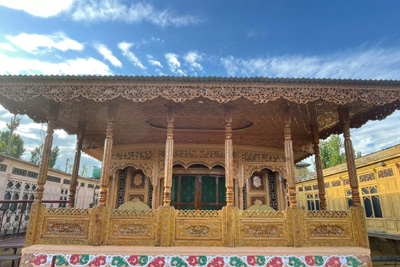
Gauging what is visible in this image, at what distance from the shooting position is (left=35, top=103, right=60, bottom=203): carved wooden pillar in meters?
4.82

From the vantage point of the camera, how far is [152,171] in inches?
333

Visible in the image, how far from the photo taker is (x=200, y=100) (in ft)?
17.2

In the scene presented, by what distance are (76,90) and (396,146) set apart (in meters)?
13.1

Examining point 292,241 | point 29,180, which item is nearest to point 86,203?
point 29,180

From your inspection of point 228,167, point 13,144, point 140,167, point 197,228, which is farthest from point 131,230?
point 13,144

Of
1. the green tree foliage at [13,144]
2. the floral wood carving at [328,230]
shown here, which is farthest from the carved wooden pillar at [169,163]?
the green tree foliage at [13,144]

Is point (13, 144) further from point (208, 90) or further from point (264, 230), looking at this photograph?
point (264, 230)

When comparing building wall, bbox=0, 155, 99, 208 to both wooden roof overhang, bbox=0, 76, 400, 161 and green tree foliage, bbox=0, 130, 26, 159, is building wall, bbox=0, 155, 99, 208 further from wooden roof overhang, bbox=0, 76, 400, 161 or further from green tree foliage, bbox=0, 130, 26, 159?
green tree foliage, bbox=0, 130, 26, 159

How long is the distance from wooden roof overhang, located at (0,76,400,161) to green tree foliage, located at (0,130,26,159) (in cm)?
2279

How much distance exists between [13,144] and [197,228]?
29128mm

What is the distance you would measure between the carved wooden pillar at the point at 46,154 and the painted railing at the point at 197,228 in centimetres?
29

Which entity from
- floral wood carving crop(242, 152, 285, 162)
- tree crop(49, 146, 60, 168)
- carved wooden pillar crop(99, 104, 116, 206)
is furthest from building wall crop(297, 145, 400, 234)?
tree crop(49, 146, 60, 168)

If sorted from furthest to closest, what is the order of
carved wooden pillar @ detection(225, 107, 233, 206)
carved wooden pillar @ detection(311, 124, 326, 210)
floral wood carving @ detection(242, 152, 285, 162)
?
floral wood carving @ detection(242, 152, 285, 162) → carved wooden pillar @ detection(311, 124, 326, 210) → carved wooden pillar @ detection(225, 107, 233, 206)

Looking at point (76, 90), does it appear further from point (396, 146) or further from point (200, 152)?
point (396, 146)
